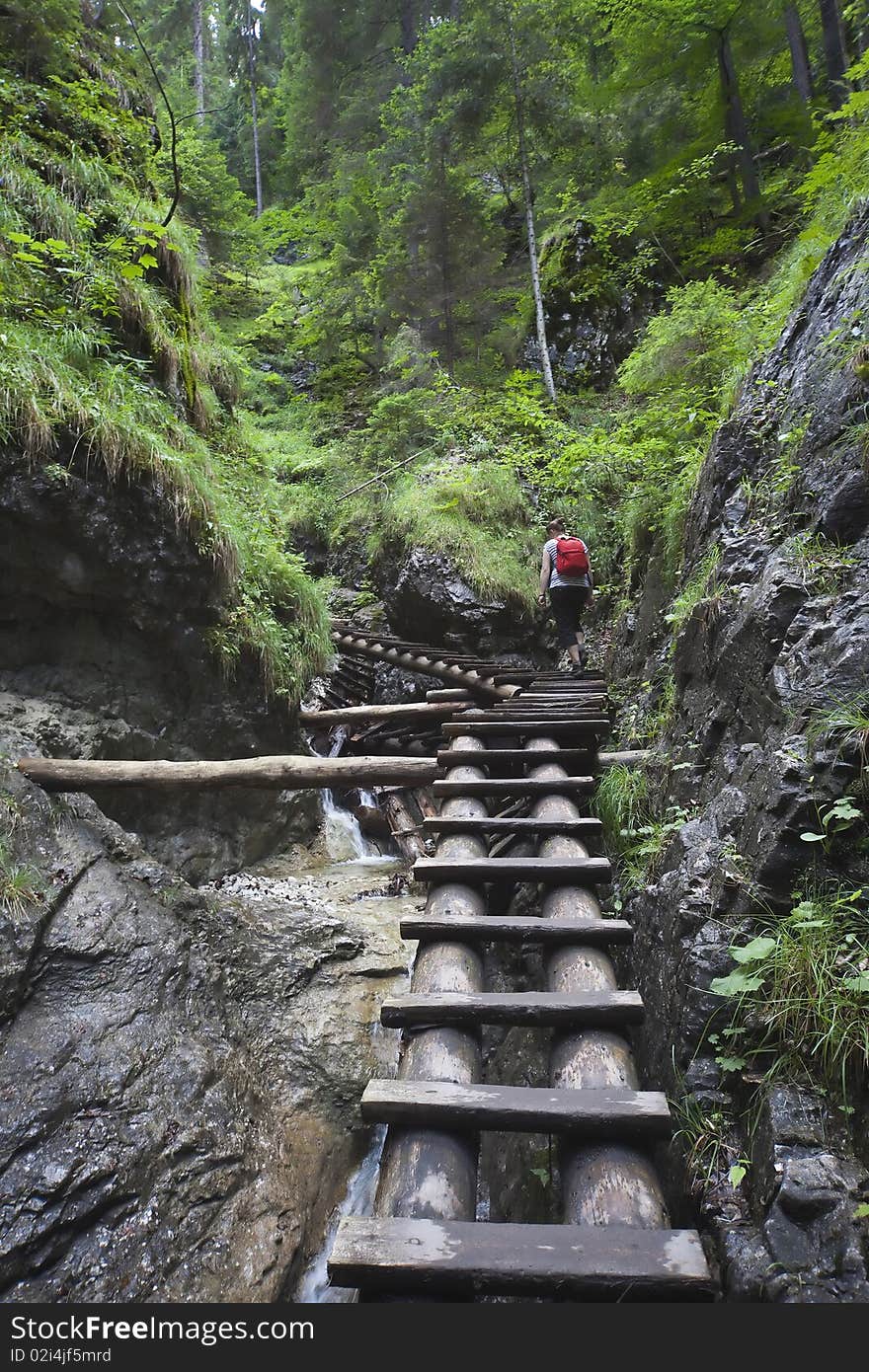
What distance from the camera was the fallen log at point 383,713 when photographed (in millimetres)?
6152

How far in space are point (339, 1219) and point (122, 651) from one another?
3997 millimetres

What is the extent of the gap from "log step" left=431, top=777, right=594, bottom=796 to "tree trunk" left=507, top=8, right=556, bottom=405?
10.5 meters

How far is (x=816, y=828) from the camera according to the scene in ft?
7.69

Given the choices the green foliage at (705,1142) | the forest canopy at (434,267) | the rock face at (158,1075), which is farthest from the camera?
the forest canopy at (434,267)

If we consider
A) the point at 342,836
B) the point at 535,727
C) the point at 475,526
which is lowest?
the point at 342,836

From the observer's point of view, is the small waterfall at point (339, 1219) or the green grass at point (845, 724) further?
the small waterfall at point (339, 1219)

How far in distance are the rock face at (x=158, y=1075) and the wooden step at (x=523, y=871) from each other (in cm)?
178

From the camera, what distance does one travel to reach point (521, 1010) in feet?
7.37

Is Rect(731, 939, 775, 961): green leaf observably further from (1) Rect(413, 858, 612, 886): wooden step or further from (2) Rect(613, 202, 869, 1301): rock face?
(1) Rect(413, 858, 612, 886): wooden step

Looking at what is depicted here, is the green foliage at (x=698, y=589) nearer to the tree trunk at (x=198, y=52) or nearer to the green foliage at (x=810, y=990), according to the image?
the green foliage at (x=810, y=990)

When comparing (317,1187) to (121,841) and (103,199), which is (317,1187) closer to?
(121,841)

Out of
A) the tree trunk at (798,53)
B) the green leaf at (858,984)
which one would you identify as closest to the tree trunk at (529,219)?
the tree trunk at (798,53)

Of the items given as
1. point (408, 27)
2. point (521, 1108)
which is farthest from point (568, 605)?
point (408, 27)

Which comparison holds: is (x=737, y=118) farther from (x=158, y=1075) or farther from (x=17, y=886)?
(x=158, y=1075)
